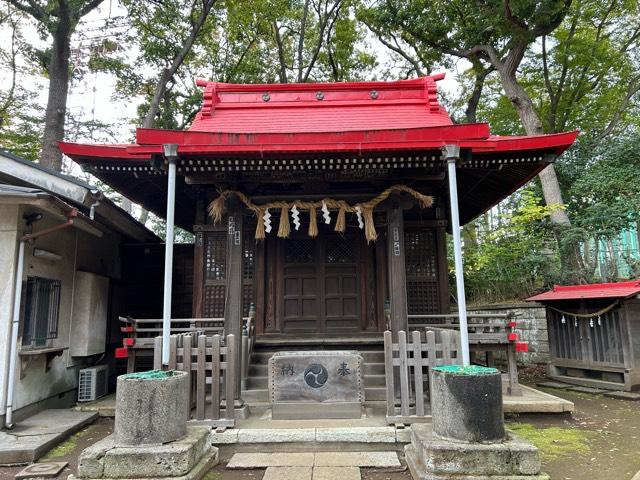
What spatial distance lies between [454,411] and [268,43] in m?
20.2

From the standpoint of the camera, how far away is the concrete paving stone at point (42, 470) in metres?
4.29

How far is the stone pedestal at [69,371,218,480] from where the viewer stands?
147 inches

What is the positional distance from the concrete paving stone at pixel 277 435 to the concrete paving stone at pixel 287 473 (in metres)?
0.55

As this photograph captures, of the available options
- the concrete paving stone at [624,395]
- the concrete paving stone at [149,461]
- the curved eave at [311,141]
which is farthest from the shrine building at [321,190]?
the concrete paving stone at [624,395]

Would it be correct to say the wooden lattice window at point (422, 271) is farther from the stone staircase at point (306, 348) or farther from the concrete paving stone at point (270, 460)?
the concrete paving stone at point (270, 460)

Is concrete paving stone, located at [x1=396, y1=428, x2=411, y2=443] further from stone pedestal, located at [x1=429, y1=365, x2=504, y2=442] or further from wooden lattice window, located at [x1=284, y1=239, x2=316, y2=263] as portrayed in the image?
wooden lattice window, located at [x1=284, y1=239, x2=316, y2=263]

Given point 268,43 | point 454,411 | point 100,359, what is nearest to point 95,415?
point 100,359

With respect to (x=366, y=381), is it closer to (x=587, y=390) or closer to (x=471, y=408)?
(x=471, y=408)

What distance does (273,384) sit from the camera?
5.63m

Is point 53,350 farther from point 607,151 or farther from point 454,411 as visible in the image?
point 607,151

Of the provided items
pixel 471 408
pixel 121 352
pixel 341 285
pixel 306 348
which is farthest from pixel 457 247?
pixel 121 352

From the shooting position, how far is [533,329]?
36.2 ft

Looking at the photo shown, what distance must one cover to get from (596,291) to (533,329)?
332 centimetres

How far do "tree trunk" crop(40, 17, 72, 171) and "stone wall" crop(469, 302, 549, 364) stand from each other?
577 inches
